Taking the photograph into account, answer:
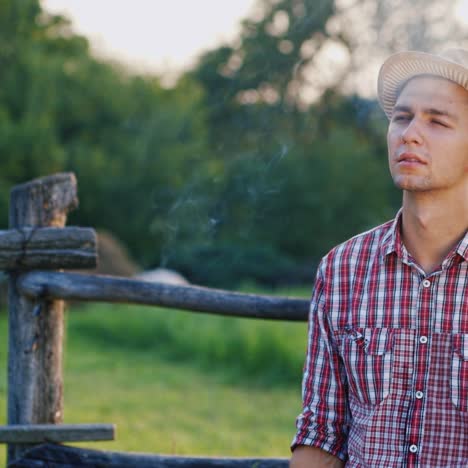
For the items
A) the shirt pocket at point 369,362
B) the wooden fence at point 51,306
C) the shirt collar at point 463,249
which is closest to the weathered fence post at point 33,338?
the wooden fence at point 51,306

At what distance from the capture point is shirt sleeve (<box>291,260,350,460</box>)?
231cm

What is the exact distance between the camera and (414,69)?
2238 mm

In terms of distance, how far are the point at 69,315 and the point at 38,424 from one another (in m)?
8.89

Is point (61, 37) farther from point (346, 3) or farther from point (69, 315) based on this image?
point (69, 315)

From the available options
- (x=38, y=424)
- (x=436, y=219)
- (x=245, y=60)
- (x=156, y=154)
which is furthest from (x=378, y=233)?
(x=156, y=154)

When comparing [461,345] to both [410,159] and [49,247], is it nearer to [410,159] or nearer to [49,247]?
[410,159]

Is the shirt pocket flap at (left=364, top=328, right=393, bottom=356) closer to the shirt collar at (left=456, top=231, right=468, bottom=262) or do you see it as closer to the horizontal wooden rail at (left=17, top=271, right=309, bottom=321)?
the shirt collar at (left=456, top=231, right=468, bottom=262)

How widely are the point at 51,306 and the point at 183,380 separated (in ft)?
15.7

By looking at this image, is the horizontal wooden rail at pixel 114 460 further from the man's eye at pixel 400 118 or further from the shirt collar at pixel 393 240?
the man's eye at pixel 400 118

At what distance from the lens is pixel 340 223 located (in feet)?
63.8

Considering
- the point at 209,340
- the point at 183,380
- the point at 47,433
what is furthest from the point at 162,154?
the point at 47,433

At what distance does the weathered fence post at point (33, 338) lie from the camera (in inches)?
125

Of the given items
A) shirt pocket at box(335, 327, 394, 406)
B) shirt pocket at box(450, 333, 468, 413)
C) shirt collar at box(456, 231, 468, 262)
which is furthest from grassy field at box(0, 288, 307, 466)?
shirt collar at box(456, 231, 468, 262)

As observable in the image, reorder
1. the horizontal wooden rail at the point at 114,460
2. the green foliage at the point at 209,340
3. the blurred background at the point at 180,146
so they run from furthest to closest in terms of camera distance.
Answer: the blurred background at the point at 180,146, the green foliage at the point at 209,340, the horizontal wooden rail at the point at 114,460
